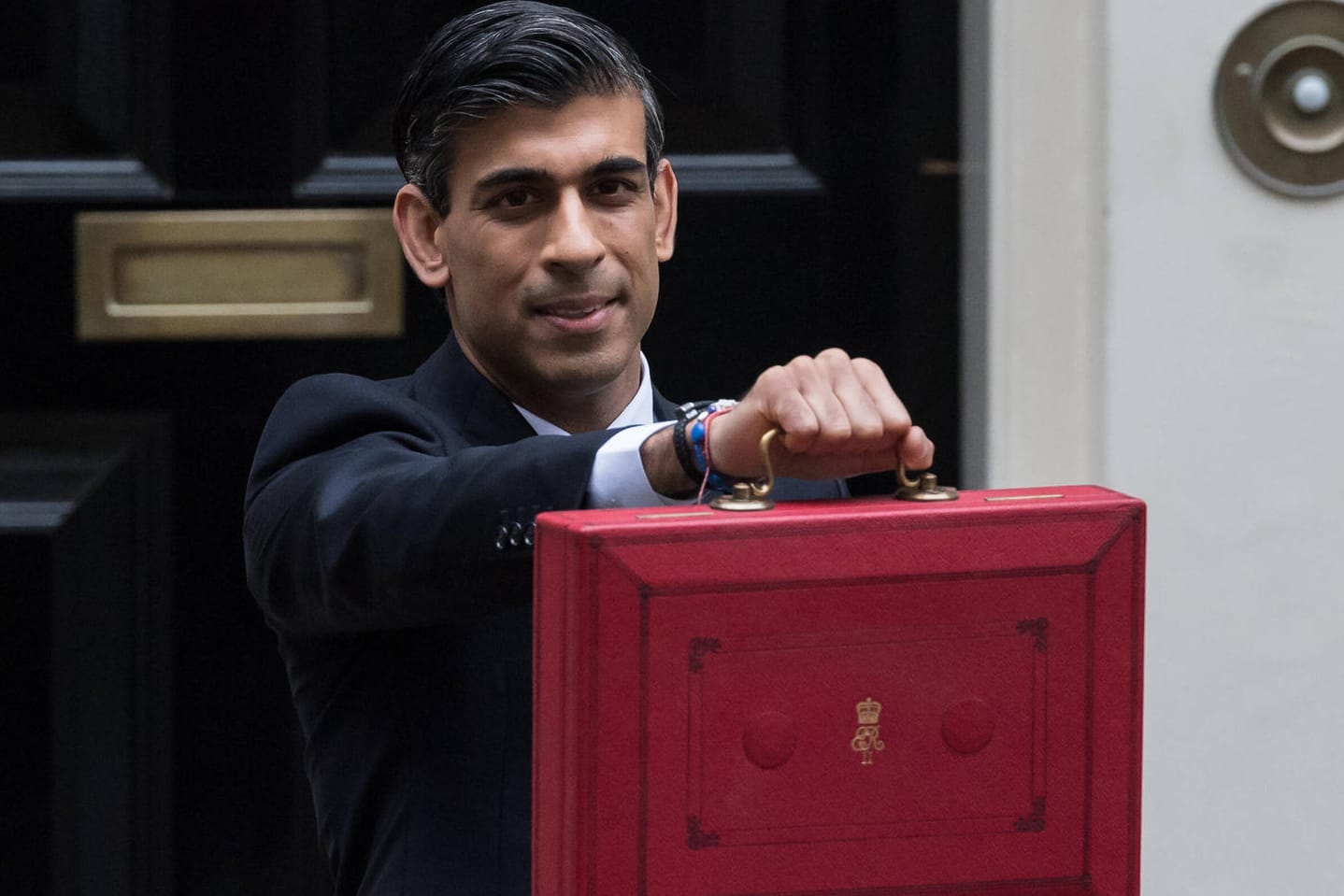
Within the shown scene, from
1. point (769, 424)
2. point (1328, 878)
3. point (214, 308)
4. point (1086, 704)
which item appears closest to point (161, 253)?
point (214, 308)

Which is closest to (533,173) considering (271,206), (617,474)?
(617,474)

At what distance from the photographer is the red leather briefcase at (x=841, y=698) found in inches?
40.8

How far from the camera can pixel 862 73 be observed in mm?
1967

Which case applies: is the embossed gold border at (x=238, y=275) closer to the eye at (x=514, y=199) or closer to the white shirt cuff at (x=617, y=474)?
the eye at (x=514, y=199)

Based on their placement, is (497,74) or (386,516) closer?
(386,516)

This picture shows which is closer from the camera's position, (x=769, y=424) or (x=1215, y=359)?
(x=769, y=424)

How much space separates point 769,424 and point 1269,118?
3.18 ft

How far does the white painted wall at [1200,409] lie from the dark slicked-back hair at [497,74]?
2.11 ft

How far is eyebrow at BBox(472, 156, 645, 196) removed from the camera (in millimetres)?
1262

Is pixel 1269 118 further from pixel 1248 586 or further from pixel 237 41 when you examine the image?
pixel 237 41

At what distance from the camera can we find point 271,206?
1.92m

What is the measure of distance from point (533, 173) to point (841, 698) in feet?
1.38

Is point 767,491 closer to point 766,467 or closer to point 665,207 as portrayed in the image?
point 766,467

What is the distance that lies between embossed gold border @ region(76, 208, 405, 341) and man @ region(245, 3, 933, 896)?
56 cm
